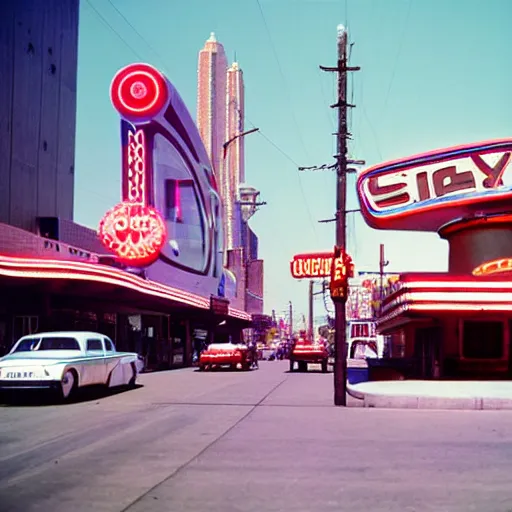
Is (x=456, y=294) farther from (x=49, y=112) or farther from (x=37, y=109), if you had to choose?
(x=49, y=112)

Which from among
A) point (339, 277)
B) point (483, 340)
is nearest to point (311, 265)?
point (339, 277)

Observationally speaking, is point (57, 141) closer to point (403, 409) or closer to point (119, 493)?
point (403, 409)

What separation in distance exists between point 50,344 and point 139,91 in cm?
3703

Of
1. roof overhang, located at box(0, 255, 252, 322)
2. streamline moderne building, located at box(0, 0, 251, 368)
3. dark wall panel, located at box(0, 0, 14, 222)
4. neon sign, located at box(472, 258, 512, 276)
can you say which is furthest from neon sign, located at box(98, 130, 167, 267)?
neon sign, located at box(472, 258, 512, 276)

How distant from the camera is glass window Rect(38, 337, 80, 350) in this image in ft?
63.3

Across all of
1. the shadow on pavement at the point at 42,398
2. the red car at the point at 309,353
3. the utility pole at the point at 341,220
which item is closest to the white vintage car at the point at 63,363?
the shadow on pavement at the point at 42,398

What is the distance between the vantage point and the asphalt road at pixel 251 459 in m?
7.81

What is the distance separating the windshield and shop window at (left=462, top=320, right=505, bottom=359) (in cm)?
1362

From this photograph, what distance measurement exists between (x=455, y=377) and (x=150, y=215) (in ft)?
71.4

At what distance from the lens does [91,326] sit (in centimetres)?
3875

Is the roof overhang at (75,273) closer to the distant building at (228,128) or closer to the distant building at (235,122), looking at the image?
the distant building at (228,128)

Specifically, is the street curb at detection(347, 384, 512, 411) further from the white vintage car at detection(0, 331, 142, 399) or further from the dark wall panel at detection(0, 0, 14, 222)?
the dark wall panel at detection(0, 0, 14, 222)

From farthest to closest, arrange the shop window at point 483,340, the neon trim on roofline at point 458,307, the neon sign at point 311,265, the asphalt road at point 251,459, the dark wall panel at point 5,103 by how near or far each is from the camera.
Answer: the dark wall panel at point 5,103
the shop window at point 483,340
the neon trim on roofline at point 458,307
the neon sign at point 311,265
the asphalt road at point 251,459

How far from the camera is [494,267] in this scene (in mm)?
26109
